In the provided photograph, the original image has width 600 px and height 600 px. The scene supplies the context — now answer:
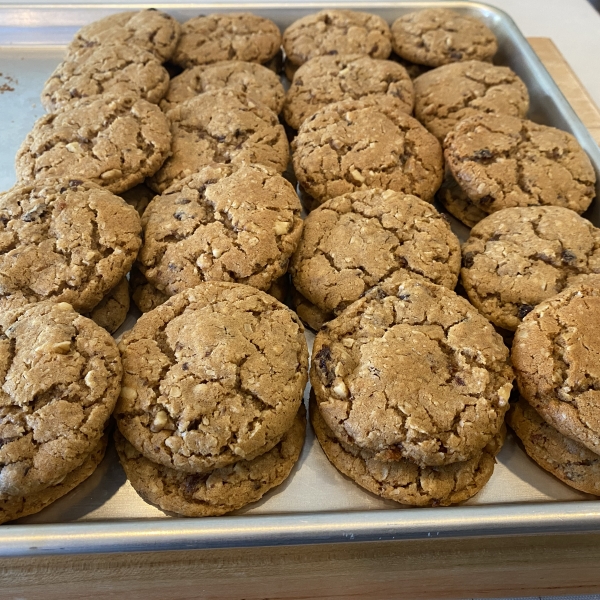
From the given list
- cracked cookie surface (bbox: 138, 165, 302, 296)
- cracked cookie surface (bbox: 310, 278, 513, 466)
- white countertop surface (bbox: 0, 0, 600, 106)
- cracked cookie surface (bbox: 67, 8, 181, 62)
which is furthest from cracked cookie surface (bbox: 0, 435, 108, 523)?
white countertop surface (bbox: 0, 0, 600, 106)

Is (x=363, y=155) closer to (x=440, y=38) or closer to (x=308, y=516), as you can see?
(x=440, y=38)

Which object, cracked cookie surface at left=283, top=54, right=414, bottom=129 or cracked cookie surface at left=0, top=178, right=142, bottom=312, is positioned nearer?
cracked cookie surface at left=0, top=178, right=142, bottom=312

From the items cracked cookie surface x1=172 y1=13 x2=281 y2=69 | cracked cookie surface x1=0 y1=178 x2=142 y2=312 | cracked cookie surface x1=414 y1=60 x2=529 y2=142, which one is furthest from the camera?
cracked cookie surface x1=172 y1=13 x2=281 y2=69

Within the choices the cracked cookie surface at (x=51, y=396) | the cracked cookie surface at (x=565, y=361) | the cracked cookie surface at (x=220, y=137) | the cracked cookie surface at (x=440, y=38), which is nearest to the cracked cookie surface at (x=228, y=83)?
the cracked cookie surface at (x=220, y=137)

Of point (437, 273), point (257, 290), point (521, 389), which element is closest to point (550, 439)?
point (521, 389)

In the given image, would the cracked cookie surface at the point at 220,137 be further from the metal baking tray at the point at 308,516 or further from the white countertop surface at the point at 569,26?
the white countertop surface at the point at 569,26

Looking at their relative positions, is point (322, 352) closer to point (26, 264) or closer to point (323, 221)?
point (323, 221)

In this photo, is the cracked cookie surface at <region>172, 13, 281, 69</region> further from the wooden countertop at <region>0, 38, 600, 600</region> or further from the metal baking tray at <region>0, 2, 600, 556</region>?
the wooden countertop at <region>0, 38, 600, 600</region>
